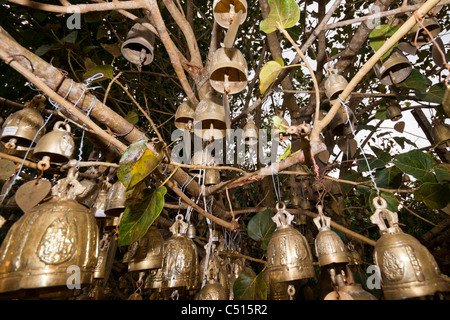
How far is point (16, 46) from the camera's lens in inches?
51.2

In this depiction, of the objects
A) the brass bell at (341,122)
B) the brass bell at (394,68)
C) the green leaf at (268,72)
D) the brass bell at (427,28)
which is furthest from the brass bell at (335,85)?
the green leaf at (268,72)

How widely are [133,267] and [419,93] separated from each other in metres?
2.81

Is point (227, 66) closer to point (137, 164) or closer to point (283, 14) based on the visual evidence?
point (283, 14)

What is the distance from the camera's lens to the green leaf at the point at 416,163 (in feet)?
5.71

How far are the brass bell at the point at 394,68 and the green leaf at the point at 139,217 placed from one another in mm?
1976

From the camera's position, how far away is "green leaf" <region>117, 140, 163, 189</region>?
1119mm

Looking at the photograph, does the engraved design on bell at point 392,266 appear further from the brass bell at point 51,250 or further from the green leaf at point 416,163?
the brass bell at point 51,250

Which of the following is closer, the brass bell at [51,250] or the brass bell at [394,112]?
the brass bell at [51,250]

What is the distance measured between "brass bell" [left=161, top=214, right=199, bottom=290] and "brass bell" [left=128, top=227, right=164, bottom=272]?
0.27ft

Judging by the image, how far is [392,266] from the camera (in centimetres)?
99

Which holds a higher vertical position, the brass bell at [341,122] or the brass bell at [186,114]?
the brass bell at [186,114]

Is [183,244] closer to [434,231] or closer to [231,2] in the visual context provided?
[231,2]

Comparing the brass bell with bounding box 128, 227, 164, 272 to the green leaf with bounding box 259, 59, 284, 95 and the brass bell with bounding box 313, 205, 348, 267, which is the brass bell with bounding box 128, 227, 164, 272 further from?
the green leaf with bounding box 259, 59, 284, 95
